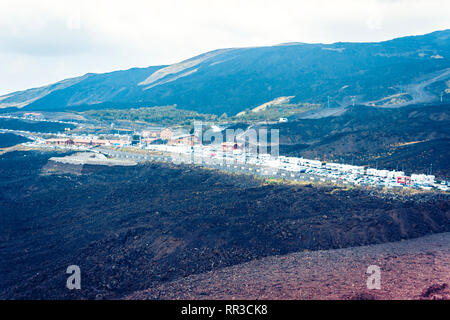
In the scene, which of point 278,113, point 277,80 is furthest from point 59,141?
point 277,80

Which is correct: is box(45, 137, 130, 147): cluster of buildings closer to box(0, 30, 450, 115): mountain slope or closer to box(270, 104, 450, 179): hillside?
box(270, 104, 450, 179): hillside

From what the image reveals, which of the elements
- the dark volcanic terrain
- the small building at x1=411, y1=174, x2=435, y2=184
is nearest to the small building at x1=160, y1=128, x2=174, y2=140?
the dark volcanic terrain

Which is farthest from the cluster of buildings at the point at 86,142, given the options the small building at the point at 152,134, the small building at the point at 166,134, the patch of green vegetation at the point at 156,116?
the patch of green vegetation at the point at 156,116

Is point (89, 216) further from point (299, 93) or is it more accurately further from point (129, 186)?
point (299, 93)

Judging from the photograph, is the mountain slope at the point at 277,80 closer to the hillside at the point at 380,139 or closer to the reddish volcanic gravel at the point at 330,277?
the hillside at the point at 380,139

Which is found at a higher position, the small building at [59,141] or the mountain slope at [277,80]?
the mountain slope at [277,80]

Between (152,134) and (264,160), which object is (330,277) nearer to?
(264,160)

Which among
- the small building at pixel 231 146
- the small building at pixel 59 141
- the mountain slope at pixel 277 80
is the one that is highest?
the mountain slope at pixel 277 80
